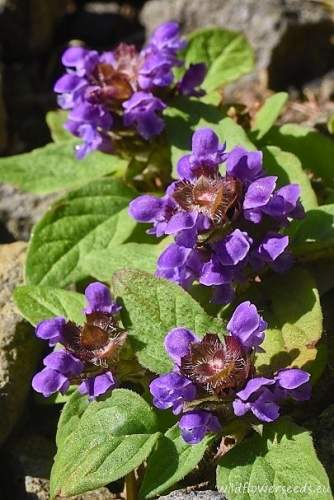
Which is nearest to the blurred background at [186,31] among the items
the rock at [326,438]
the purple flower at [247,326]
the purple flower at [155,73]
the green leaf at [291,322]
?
the purple flower at [155,73]

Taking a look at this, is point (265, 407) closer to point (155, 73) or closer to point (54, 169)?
point (155, 73)

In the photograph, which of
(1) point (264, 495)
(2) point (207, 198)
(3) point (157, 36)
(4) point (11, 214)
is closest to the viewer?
(1) point (264, 495)

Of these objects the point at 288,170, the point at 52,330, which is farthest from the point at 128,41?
the point at 52,330

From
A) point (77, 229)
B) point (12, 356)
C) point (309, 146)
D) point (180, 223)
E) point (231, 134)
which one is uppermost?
point (180, 223)

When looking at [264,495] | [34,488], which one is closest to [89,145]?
[34,488]

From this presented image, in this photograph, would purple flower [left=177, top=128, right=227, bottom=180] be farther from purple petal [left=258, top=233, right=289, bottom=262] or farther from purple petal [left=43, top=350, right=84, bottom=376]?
purple petal [left=43, top=350, right=84, bottom=376]

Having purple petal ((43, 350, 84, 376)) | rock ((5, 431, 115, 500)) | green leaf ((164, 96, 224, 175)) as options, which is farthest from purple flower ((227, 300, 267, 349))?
green leaf ((164, 96, 224, 175))

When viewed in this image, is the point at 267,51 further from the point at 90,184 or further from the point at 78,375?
the point at 78,375
